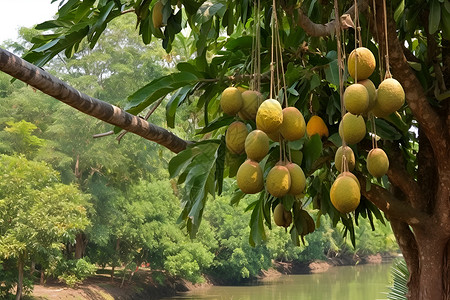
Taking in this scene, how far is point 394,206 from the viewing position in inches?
109

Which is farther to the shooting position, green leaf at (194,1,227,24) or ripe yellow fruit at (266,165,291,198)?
green leaf at (194,1,227,24)

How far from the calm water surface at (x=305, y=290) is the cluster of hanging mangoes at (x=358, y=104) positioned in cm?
2105

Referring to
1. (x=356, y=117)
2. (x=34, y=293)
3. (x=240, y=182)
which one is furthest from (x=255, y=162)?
(x=34, y=293)

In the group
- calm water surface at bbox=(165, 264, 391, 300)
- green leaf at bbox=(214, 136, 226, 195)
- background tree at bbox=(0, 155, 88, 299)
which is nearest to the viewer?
green leaf at bbox=(214, 136, 226, 195)

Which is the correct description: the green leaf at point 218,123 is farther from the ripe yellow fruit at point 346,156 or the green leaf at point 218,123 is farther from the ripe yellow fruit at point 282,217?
the ripe yellow fruit at point 346,156

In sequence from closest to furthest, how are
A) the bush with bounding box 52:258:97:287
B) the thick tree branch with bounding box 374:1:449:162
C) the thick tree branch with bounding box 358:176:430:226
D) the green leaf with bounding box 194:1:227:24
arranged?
the green leaf with bounding box 194:1:227:24 → the thick tree branch with bounding box 374:1:449:162 → the thick tree branch with bounding box 358:176:430:226 → the bush with bounding box 52:258:97:287

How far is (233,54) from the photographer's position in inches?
103

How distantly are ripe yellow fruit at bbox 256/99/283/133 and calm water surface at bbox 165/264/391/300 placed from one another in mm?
21119

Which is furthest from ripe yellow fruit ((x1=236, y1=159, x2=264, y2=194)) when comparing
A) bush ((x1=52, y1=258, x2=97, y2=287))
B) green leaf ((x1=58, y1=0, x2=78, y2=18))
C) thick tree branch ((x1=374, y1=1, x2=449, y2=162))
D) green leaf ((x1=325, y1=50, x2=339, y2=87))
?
bush ((x1=52, y1=258, x2=97, y2=287))

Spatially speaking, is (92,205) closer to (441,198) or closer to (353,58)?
(441,198)

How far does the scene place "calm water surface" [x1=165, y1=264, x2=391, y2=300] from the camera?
964 inches

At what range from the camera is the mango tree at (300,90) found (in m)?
1.90

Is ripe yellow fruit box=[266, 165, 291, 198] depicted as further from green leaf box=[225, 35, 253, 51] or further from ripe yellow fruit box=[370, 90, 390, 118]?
green leaf box=[225, 35, 253, 51]

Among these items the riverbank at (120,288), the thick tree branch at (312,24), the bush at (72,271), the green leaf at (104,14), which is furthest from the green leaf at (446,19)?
the bush at (72,271)
